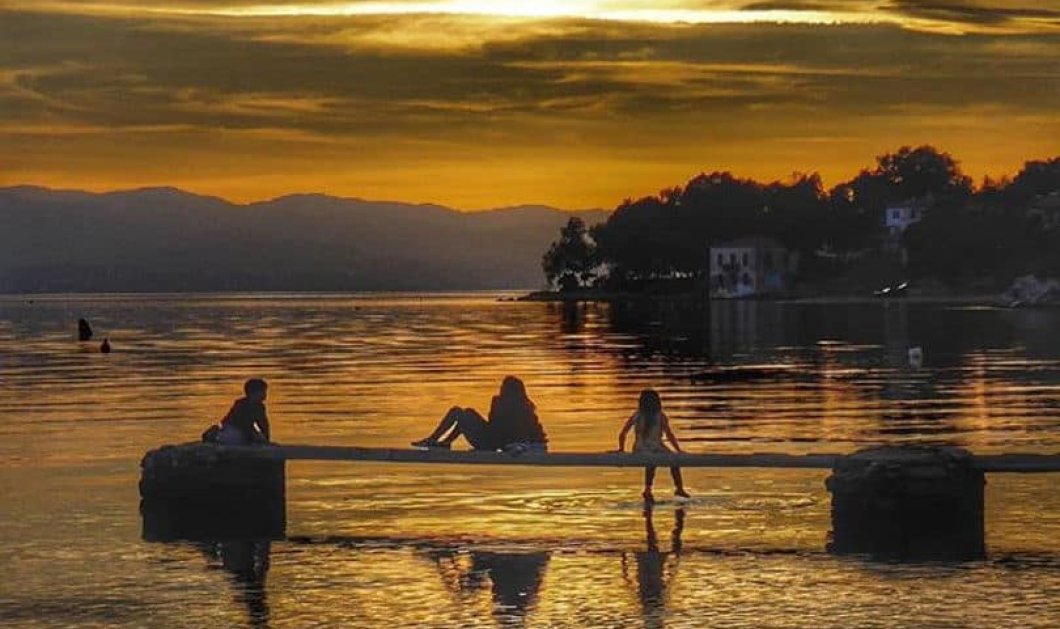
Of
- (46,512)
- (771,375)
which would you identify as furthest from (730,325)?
(46,512)

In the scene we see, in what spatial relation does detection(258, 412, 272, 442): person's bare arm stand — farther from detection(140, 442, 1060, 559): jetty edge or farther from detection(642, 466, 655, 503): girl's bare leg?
detection(642, 466, 655, 503): girl's bare leg

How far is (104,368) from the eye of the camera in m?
79.4

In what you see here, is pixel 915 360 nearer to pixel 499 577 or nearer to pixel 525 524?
pixel 525 524

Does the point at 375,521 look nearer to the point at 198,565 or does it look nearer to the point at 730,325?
the point at 198,565

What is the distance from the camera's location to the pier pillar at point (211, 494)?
25.6 metres

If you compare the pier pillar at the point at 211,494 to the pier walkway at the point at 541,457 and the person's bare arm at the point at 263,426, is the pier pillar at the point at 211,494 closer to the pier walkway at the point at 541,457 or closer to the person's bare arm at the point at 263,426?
the pier walkway at the point at 541,457

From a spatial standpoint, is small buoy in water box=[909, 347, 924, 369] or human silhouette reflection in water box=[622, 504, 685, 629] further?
small buoy in water box=[909, 347, 924, 369]

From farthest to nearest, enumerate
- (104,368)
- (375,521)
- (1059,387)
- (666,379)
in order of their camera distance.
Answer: (104,368), (666,379), (1059,387), (375,521)

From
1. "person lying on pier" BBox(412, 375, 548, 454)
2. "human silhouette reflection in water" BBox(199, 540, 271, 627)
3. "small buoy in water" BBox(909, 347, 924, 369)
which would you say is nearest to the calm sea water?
"human silhouette reflection in water" BBox(199, 540, 271, 627)

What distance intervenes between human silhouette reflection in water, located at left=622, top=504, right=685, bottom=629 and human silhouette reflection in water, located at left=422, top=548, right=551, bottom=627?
3.45 ft

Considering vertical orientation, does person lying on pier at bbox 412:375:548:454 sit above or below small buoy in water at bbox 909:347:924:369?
above

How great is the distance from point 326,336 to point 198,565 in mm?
101649

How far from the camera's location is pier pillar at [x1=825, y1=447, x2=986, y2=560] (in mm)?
23688

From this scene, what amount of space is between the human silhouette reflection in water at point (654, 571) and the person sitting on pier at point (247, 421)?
530 centimetres
